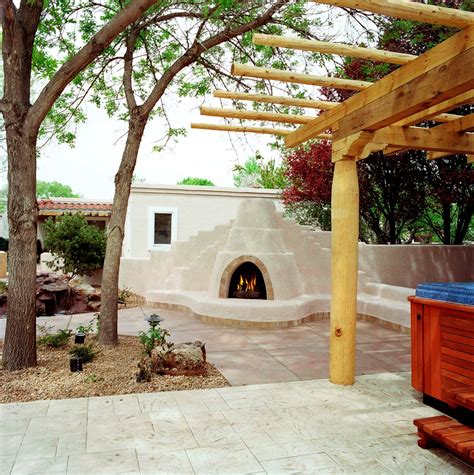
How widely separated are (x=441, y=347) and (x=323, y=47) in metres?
3.16

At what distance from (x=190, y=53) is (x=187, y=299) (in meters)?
5.83

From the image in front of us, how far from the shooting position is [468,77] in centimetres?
335

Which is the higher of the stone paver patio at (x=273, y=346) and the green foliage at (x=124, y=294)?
the green foliage at (x=124, y=294)

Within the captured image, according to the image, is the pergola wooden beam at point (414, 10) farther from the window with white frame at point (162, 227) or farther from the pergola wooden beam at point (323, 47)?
the window with white frame at point (162, 227)

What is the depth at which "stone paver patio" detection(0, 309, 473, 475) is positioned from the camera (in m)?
3.28

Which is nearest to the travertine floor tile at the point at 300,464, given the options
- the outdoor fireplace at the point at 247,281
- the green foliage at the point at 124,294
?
the outdoor fireplace at the point at 247,281

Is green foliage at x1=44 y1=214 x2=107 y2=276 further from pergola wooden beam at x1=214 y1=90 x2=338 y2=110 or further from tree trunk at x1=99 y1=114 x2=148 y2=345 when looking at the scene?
pergola wooden beam at x1=214 y1=90 x2=338 y2=110

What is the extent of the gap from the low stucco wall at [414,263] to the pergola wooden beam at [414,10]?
8.31m

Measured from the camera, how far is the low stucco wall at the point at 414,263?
37.1 ft

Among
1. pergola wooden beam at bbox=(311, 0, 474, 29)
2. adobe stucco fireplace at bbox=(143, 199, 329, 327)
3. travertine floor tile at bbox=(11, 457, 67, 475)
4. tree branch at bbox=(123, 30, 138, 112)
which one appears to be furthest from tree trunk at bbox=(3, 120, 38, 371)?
adobe stucco fireplace at bbox=(143, 199, 329, 327)

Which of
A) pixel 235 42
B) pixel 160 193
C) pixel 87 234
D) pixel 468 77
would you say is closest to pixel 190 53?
pixel 235 42

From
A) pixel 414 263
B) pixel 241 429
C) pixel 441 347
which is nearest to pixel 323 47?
pixel 441 347

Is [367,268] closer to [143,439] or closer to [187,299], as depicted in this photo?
[187,299]

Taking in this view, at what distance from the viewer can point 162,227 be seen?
1599 centimetres
